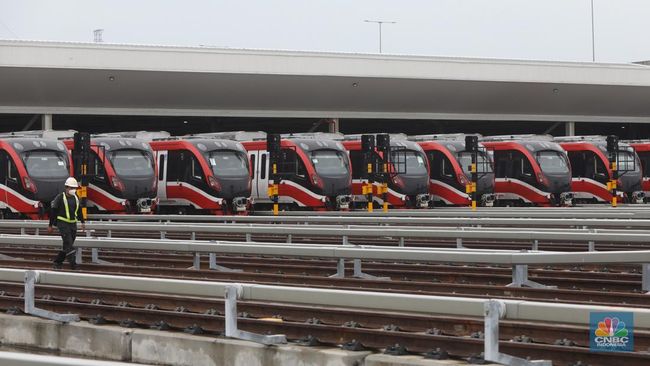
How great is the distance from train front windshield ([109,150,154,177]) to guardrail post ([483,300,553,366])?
1105 inches

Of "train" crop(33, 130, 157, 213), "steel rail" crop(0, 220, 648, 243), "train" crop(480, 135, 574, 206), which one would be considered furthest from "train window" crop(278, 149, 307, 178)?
"steel rail" crop(0, 220, 648, 243)

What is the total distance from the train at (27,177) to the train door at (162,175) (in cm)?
363

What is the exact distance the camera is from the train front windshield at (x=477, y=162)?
1612 inches

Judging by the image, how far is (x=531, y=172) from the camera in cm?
4284

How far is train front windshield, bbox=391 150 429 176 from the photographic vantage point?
133 feet

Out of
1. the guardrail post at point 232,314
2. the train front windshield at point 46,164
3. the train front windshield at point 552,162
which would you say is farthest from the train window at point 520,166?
the guardrail post at point 232,314

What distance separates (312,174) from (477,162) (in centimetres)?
608

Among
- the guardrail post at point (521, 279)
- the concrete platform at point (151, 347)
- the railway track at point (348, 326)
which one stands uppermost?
the guardrail post at point (521, 279)

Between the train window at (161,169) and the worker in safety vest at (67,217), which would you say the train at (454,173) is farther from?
the worker in safety vest at (67,217)

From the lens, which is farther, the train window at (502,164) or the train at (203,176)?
the train window at (502,164)

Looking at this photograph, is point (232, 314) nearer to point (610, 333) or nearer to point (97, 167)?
point (610, 333)

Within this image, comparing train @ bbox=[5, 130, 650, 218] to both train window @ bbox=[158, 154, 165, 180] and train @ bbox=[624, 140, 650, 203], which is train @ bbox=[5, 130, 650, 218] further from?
train @ bbox=[624, 140, 650, 203]

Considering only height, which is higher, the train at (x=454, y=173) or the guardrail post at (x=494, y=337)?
the train at (x=454, y=173)

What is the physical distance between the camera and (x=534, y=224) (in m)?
21.7
